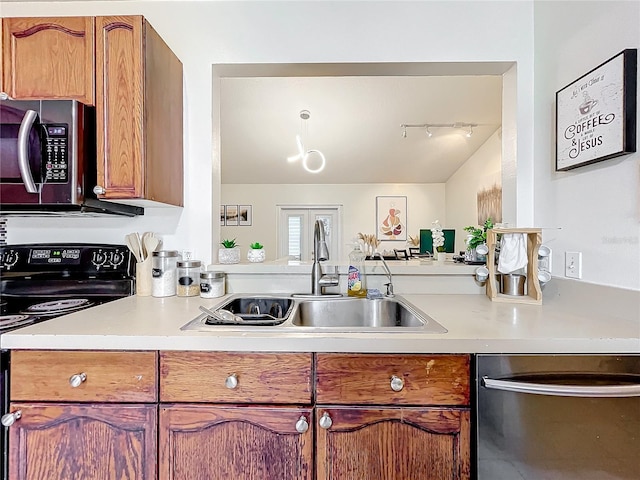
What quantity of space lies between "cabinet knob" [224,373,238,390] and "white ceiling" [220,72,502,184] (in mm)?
2569

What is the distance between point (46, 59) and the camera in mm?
1363

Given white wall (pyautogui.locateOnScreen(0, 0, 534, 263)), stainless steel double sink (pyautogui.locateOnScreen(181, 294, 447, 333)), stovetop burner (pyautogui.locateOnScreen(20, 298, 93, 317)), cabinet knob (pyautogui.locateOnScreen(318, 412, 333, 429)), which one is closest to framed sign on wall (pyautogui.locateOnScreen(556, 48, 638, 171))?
white wall (pyautogui.locateOnScreen(0, 0, 534, 263))

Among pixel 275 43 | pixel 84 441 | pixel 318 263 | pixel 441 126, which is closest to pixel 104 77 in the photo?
pixel 275 43

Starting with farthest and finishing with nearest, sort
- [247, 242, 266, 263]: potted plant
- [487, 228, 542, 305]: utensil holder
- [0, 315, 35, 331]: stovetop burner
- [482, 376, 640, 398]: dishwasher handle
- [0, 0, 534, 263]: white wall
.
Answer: [247, 242, 266, 263]: potted plant → [0, 0, 534, 263]: white wall → [487, 228, 542, 305]: utensil holder → [0, 315, 35, 331]: stovetop burner → [482, 376, 640, 398]: dishwasher handle

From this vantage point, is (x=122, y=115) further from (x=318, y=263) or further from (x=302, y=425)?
(x=302, y=425)

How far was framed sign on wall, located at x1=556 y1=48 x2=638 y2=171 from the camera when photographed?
1121 mm

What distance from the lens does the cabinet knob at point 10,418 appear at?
3.12 feet

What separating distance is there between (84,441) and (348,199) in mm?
6399

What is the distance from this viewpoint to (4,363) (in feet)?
3.23

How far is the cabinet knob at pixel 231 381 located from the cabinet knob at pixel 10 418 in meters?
0.57

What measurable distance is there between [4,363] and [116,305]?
16.9 inches

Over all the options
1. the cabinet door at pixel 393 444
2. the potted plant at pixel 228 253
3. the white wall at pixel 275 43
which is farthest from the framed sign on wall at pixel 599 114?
the potted plant at pixel 228 253

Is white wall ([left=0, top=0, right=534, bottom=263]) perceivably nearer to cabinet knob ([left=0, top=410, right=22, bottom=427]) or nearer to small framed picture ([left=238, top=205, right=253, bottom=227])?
cabinet knob ([left=0, top=410, right=22, bottom=427])

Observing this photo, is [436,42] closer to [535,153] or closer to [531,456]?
[535,153]
